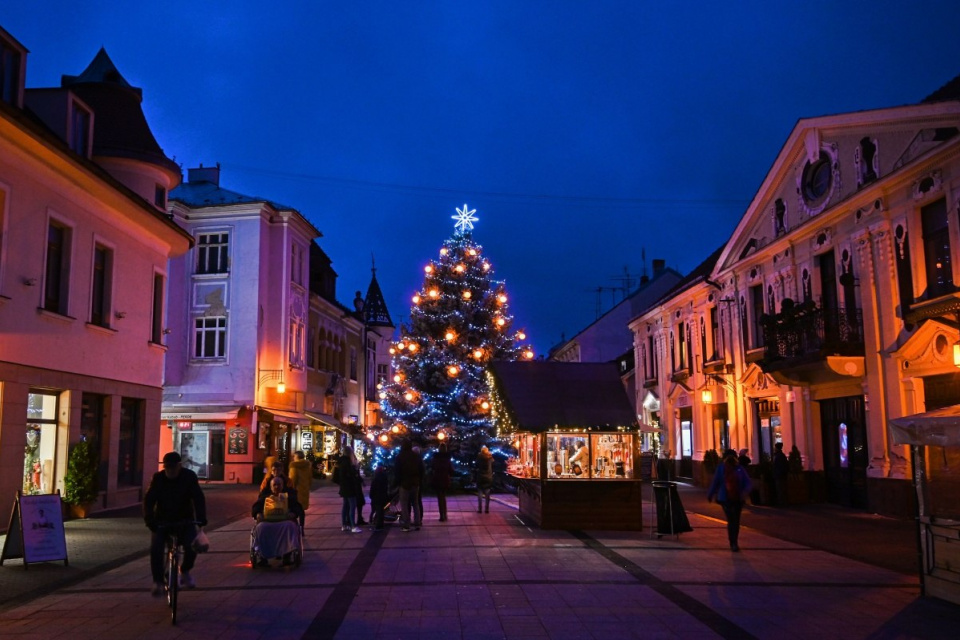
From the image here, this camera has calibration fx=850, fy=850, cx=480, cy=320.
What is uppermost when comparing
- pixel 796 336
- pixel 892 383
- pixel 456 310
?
pixel 456 310

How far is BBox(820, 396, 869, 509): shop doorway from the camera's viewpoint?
21.1 metres

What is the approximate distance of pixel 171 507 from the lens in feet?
30.4

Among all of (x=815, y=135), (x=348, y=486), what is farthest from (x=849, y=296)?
(x=348, y=486)

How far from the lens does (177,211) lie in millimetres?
34219

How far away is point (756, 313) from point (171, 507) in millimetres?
22097

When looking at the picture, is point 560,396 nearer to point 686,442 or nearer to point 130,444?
point 130,444

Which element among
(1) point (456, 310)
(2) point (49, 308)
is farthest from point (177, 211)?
(2) point (49, 308)

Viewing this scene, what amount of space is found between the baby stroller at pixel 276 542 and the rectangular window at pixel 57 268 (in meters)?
8.47

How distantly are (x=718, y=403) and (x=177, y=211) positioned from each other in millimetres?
22338

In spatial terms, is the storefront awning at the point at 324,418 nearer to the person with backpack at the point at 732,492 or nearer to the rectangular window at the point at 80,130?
the rectangular window at the point at 80,130

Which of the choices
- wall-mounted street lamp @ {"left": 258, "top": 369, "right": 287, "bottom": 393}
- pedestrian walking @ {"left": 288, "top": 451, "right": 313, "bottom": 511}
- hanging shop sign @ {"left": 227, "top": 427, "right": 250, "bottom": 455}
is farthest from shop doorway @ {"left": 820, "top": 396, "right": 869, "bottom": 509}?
hanging shop sign @ {"left": 227, "top": 427, "right": 250, "bottom": 455}

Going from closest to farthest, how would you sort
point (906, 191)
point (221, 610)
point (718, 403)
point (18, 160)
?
point (221, 610), point (18, 160), point (906, 191), point (718, 403)

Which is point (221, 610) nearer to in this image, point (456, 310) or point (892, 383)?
point (892, 383)

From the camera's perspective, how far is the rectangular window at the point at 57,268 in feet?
57.8
